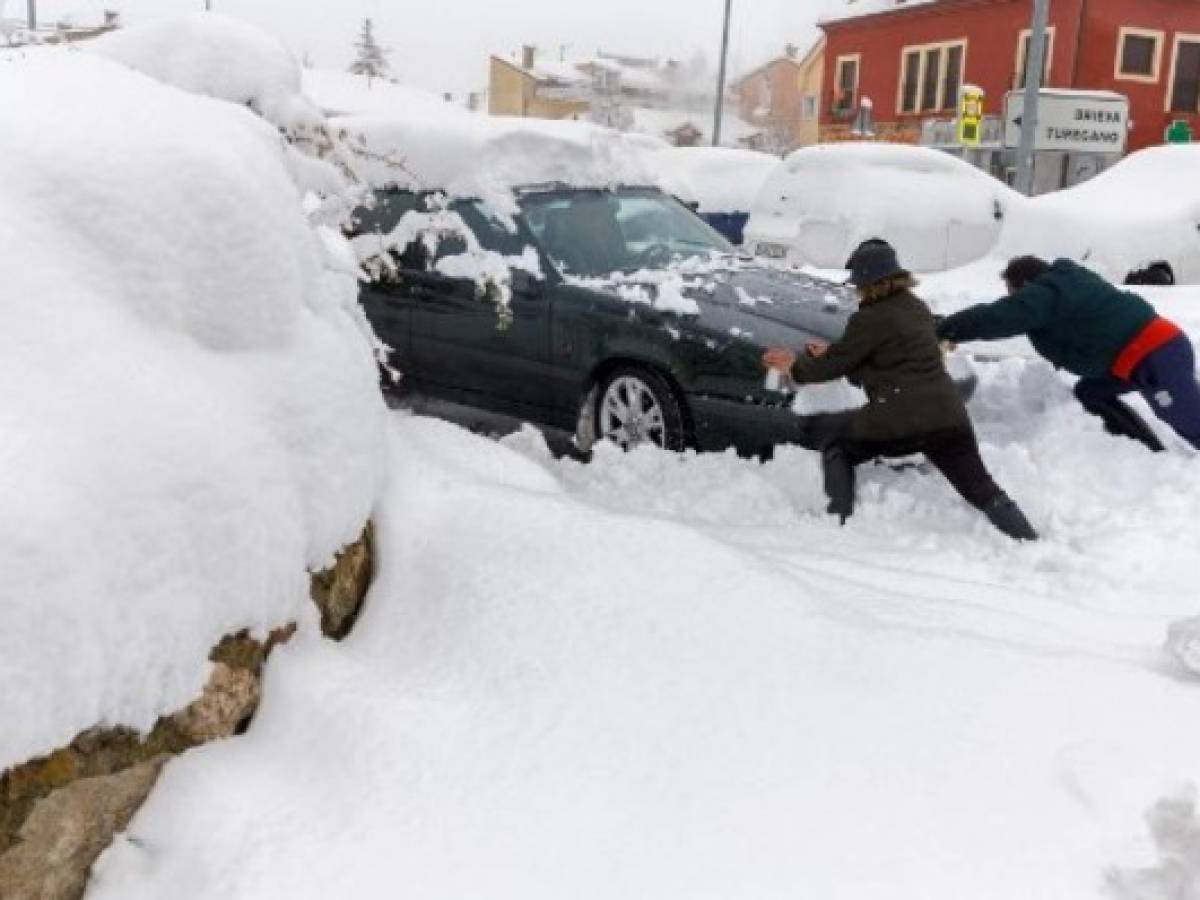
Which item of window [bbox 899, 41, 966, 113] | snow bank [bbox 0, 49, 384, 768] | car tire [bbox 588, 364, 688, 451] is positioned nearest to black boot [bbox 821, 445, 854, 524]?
car tire [bbox 588, 364, 688, 451]

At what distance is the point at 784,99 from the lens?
232ft

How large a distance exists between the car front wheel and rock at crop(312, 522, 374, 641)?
112 inches

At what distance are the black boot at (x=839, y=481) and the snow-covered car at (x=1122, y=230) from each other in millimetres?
8096

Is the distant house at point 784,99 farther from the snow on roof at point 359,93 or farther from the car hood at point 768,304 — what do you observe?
the car hood at point 768,304

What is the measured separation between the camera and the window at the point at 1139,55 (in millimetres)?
31703

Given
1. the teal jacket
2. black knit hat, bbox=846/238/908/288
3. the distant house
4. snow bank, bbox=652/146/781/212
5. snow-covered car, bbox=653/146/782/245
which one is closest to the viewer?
black knit hat, bbox=846/238/908/288

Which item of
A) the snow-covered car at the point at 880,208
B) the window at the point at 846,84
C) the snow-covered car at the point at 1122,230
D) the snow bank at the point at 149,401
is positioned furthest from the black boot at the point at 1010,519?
the window at the point at 846,84

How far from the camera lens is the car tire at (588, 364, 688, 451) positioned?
599 centimetres

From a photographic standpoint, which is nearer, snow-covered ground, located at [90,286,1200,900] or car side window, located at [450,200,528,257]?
snow-covered ground, located at [90,286,1200,900]

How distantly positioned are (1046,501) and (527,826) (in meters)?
3.72

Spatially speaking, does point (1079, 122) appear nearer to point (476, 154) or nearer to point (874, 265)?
point (476, 154)

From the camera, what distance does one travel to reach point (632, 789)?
254cm

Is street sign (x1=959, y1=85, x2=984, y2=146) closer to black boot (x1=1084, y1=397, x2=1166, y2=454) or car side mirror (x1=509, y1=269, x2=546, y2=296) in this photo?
black boot (x1=1084, y1=397, x2=1166, y2=454)

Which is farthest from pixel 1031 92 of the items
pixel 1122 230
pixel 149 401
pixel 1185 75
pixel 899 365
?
pixel 1185 75
